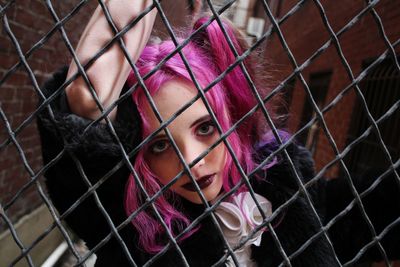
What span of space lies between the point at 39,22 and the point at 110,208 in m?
2.61

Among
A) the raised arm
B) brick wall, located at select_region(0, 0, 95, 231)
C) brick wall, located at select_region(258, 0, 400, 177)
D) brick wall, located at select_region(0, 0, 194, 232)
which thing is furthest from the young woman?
brick wall, located at select_region(0, 0, 95, 231)

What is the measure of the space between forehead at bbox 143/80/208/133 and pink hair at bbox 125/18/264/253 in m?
0.02

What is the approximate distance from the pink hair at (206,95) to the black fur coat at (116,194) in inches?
2.0

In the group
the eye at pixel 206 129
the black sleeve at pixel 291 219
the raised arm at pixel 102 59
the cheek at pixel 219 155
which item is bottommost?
the black sleeve at pixel 291 219

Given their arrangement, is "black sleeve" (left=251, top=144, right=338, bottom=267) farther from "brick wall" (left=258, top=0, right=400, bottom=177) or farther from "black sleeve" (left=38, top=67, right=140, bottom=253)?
"brick wall" (left=258, top=0, right=400, bottom=177)

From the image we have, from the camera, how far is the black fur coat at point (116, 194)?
0.93m

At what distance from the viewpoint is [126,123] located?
1099 millimetres

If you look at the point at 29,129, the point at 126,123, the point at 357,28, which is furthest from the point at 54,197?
the point at 357,28

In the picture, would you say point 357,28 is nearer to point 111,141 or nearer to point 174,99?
point 174,99

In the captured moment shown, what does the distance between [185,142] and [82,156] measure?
329mm

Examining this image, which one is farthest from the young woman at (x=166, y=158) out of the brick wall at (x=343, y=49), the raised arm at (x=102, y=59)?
the brick wall at (x=343, y=49)

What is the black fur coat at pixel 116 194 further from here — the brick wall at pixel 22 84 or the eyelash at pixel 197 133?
the brick wall at pixel 22 84

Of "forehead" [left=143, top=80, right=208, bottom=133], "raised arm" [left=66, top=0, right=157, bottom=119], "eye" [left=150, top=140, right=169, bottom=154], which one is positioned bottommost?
"eye" [left=150, top=140, right=169, bottom=154]

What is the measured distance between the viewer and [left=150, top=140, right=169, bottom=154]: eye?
1.32 m
